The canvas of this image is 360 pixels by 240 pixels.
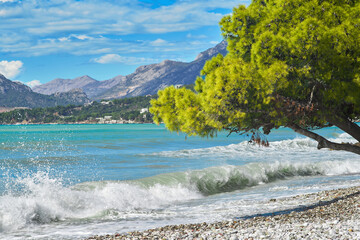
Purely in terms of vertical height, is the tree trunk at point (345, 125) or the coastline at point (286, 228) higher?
the tree trunk at point (345, 125)

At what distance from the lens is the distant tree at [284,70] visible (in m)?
10.5

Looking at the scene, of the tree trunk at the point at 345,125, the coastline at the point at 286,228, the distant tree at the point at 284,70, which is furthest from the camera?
the tree trunk at the point at 345,125

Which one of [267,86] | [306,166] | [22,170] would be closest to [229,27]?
[267,86]

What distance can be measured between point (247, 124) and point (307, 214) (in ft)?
11.8

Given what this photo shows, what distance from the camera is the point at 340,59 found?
35.5 ft

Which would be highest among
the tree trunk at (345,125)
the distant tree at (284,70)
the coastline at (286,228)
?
the distant tree at (284,70)

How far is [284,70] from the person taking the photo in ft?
35.0

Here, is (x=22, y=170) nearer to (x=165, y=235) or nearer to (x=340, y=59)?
(x=165, y=235)

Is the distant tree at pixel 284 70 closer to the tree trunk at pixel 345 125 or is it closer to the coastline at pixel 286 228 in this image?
the tree trunk at pixel 345 125

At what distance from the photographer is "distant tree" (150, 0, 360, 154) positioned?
10523mm

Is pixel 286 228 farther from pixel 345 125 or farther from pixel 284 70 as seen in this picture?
pixel 345 125

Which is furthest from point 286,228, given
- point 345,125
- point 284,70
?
point 345,125

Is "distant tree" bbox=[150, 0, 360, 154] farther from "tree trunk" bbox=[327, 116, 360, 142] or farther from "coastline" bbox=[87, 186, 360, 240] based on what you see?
"coastline" bbox=[87, 186, 360, 240]

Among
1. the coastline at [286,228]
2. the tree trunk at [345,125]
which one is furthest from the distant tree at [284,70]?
the coastline at [286,228]
